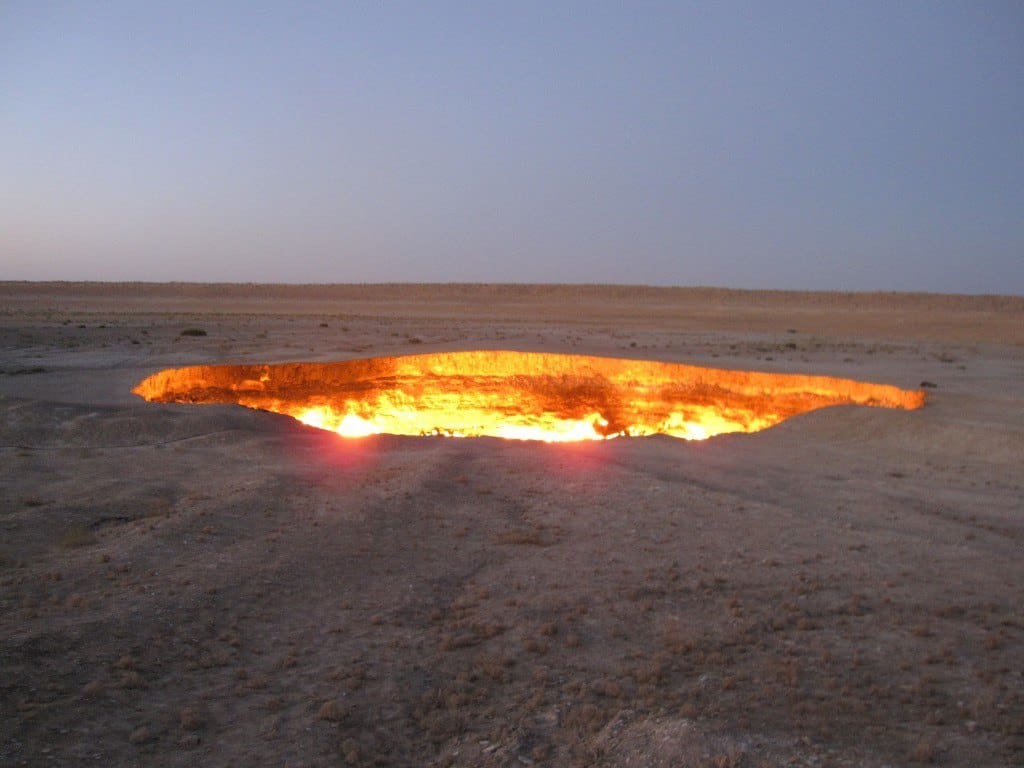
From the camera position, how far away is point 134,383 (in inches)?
451

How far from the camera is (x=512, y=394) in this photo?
14.2 meters

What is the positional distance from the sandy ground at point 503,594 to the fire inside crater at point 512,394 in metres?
3.37

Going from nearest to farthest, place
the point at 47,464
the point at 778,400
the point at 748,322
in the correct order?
1. the point at 47,464
2. the point at 778,400
3. the point at 748,322

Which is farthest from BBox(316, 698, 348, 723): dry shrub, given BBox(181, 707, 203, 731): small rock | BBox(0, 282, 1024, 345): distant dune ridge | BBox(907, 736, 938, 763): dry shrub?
BBox(0, 282, 1024, 345): distant dune ridge

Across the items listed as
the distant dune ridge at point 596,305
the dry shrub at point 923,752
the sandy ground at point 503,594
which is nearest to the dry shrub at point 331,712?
the sandy ground at point 503,594

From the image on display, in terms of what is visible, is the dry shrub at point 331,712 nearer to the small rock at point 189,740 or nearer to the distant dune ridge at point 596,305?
the small rock at point 189,740

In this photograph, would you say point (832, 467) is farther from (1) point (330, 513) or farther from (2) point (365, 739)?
(2) point (365, 739)

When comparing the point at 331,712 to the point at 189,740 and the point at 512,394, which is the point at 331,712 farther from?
the point at 512,394

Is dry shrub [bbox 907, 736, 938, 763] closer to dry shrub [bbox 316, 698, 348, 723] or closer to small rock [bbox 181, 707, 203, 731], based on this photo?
dry shrub [bbox 316, 698, 348, 723]

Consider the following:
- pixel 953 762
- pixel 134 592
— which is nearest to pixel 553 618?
pixel 953 762

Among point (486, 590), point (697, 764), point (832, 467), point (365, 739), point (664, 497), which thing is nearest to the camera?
point (697, 764)

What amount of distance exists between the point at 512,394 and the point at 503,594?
9.68m

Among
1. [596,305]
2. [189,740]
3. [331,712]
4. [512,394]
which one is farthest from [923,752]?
[596,305]

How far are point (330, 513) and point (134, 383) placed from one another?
6.99 m
